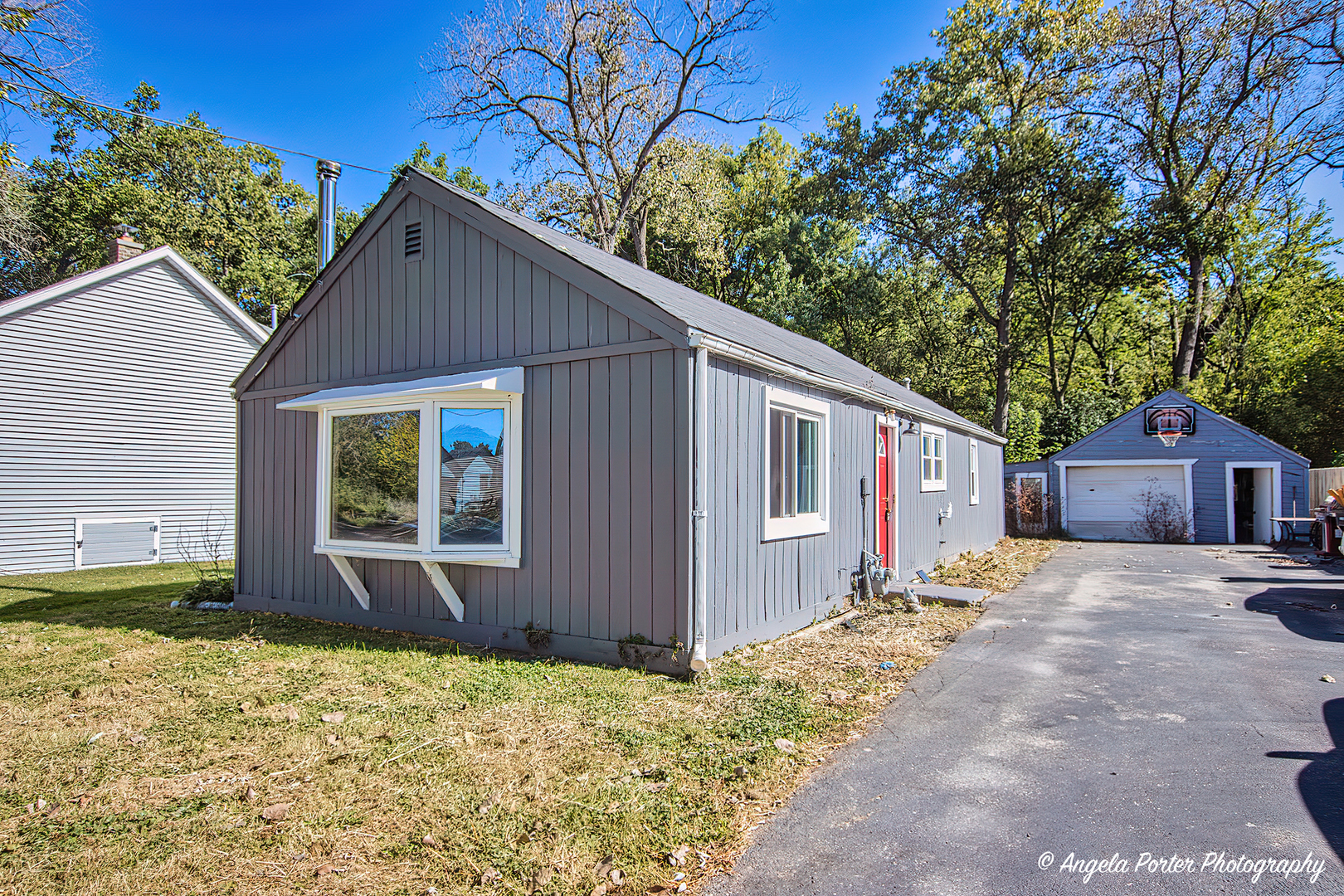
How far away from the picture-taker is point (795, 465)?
679cm

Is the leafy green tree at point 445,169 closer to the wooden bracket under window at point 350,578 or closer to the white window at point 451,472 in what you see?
the wooden bracket under window at point 350,578

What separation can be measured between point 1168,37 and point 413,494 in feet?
92.8

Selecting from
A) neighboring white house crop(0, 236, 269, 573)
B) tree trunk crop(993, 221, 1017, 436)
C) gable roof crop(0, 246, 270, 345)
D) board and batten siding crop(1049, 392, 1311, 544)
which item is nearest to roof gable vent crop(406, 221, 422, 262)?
neighboring white house crop(0, 236, 269, 573)

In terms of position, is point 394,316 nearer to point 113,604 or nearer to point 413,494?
point 413,494

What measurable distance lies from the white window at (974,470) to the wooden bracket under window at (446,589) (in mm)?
11294

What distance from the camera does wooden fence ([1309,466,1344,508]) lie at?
17.1m

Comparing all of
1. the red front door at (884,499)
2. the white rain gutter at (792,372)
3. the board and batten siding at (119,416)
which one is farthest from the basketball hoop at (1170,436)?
the board and batten siding at (119,416)

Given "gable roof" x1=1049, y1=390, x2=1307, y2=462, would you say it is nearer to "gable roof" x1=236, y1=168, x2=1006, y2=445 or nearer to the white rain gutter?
the white rain gutter

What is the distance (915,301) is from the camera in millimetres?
28297

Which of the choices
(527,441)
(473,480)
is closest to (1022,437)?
(527,441)

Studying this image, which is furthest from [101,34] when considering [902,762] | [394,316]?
[902,762]

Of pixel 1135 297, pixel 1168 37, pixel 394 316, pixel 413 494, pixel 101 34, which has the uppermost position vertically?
pixel 1168 37

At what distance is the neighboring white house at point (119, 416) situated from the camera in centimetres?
1177

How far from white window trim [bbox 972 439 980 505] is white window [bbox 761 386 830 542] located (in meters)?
8.20
